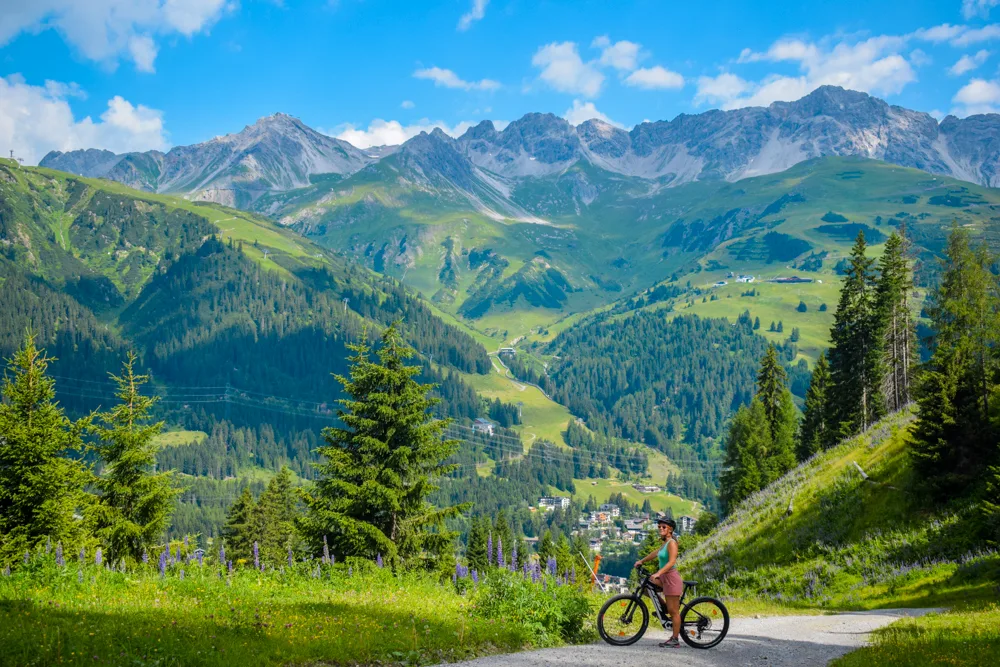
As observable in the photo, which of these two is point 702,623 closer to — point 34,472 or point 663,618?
point 663,618

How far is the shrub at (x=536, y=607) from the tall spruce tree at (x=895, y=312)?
57.8 meters

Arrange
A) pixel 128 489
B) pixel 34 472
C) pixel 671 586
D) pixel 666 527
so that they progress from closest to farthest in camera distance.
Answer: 1. pixel 671 586
2. pixel 666 527
3. pixel 34 472
4. pixel 128 489

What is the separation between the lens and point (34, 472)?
2795cm

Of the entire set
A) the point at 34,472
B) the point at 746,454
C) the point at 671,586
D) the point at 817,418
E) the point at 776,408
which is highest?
the point at 776,408

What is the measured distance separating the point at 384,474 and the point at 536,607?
1399cm

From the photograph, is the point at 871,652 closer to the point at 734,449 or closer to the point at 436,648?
the point at 436,648

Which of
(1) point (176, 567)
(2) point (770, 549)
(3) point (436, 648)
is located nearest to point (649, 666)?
(3) point (436, 648)

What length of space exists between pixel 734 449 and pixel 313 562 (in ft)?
204

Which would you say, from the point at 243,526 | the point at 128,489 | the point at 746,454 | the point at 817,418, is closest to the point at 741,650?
the point at 128,489

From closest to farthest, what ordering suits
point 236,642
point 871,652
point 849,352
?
point 236,642 < point 871,652 < point 849,352

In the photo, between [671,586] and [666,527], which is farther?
[666,527]

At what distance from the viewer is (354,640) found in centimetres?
1270

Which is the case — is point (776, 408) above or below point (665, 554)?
above

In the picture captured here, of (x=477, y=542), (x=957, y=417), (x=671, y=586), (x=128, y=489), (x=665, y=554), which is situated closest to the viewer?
(x=671, y=586)
